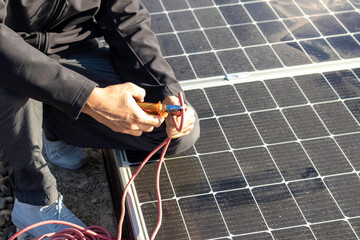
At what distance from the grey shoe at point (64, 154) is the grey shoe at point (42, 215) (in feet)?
1.82

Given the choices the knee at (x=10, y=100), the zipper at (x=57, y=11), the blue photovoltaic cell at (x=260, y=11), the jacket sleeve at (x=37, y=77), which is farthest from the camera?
the blue photovoltaic cell at (x=260, y=11)

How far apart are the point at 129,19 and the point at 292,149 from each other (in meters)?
1.55

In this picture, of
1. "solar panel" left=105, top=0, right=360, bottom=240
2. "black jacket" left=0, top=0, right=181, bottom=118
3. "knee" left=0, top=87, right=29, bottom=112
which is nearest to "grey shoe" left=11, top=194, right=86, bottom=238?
"solar panel" left=105, top=0, right=360, bottom=240

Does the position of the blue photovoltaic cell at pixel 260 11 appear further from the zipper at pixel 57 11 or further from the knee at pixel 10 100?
the knee at pixel 10 100

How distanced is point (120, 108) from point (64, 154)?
4.22 feet

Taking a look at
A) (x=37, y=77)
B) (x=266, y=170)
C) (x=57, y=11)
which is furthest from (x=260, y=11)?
(x=37, y=77)

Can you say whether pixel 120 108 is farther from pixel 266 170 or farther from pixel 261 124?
pixel 261 124

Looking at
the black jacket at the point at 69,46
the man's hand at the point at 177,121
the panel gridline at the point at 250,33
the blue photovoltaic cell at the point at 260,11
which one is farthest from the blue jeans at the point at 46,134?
the blue photovoltaic cell at the point at 260,11

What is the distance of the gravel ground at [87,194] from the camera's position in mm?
4230

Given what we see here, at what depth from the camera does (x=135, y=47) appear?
3.96 metres

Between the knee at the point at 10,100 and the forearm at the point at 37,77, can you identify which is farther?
the knee at the point at 10,100

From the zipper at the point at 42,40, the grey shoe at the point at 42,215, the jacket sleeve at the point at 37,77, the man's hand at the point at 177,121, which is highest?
the jacket sleeve at the point at 37,77

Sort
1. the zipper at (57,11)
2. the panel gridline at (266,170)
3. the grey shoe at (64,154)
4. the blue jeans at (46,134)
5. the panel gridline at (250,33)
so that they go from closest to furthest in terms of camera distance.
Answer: the blue jeans at (46,134) → the panel gridline at (266,170) → the zipper at (57,11) → the grey shoe at (64,154) → the panel gridline at (250,33)

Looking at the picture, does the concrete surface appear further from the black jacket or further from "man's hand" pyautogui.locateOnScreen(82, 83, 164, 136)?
"man's hand" pyautogui.locateOnScreen(82, 83, 164, 136)
